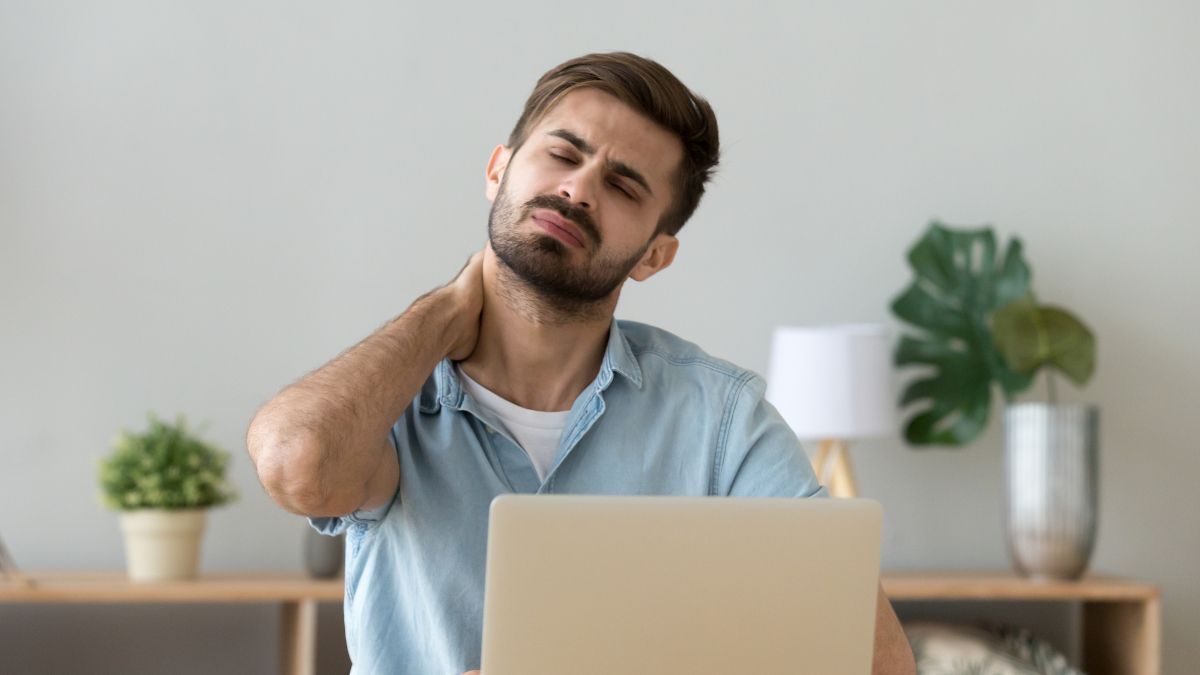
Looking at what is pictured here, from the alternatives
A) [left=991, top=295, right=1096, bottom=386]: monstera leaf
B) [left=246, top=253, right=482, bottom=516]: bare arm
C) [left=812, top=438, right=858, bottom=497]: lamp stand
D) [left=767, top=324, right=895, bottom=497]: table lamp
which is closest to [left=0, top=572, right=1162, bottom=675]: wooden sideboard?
[left=812, top=438, right=858, bottom=497]: lamp stand

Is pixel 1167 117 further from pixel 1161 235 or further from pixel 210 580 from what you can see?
pixel 210 580

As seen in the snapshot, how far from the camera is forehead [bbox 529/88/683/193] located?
1625 millimetres

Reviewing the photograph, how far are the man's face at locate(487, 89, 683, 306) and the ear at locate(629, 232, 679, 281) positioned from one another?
0.03 metres

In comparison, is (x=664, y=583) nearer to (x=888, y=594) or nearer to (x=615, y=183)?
(x=615, y=183)

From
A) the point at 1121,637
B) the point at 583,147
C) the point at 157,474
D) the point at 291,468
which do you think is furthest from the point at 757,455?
the point at 1121,637

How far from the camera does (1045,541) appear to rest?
2945mm

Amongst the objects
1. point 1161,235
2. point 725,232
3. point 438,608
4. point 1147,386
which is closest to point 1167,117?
point 1161,235

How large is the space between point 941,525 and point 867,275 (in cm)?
65

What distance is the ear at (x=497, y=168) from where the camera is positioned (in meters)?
1.70

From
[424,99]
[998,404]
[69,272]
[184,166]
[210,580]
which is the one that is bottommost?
[210,580]

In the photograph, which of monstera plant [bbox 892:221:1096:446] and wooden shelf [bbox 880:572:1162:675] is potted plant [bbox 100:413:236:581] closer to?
wooden shelf [bbox 880:572:1162:675]

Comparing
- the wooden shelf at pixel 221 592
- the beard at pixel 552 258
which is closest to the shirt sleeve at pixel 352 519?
the beard at pixel 552 258

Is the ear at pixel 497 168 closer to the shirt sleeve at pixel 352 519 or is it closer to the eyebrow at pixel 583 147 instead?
the eyebrow at pixel 583 147

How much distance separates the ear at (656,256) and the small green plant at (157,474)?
4.48 ft
